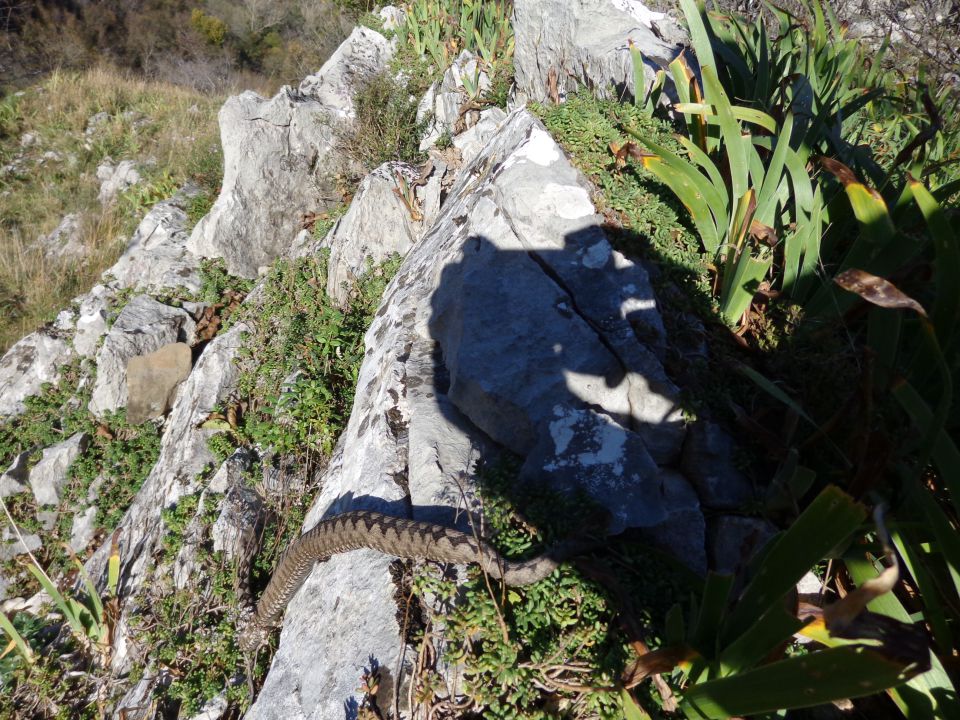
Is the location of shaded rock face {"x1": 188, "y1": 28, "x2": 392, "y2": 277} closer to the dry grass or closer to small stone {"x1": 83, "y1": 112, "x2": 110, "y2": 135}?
the dry grass

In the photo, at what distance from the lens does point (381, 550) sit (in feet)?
8.09

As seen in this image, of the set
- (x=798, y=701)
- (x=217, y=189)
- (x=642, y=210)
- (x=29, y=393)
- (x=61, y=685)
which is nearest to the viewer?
(x=798, y=701)

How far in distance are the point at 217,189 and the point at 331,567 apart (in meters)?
7.23

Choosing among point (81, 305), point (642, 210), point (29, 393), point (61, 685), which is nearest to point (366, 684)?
point (642, 210)

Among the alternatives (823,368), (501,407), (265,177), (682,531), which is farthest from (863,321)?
(265,177)

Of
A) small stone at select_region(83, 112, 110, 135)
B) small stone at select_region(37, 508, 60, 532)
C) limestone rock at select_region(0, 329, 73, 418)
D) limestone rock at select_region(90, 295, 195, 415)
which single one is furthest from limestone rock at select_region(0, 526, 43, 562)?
small stone at select_region(83, 112, 110, 135)

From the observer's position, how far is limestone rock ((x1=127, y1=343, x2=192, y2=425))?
5.56 meters

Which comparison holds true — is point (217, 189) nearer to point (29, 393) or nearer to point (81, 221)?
point (81, 221)

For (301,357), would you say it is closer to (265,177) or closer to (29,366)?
(265,177)

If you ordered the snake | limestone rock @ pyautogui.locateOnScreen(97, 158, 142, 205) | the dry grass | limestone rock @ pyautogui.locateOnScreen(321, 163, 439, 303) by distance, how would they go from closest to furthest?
1. the snake
2. limestone rock @ pyautogui.locateOnScreen(321, 163, 439, 303)
3. the dry grass
4. limestone rock @ pyautogui.locateOnScreen(97, 158, 142, 205)

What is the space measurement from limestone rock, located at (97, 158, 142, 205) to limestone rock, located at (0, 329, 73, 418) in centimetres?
367

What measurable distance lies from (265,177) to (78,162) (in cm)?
629

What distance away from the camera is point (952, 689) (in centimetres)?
153

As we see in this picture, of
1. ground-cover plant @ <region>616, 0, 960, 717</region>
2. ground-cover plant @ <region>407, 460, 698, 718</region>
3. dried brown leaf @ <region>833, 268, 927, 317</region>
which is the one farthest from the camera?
ground-cover plant @ <region>407, 460, 698, 718</region>
